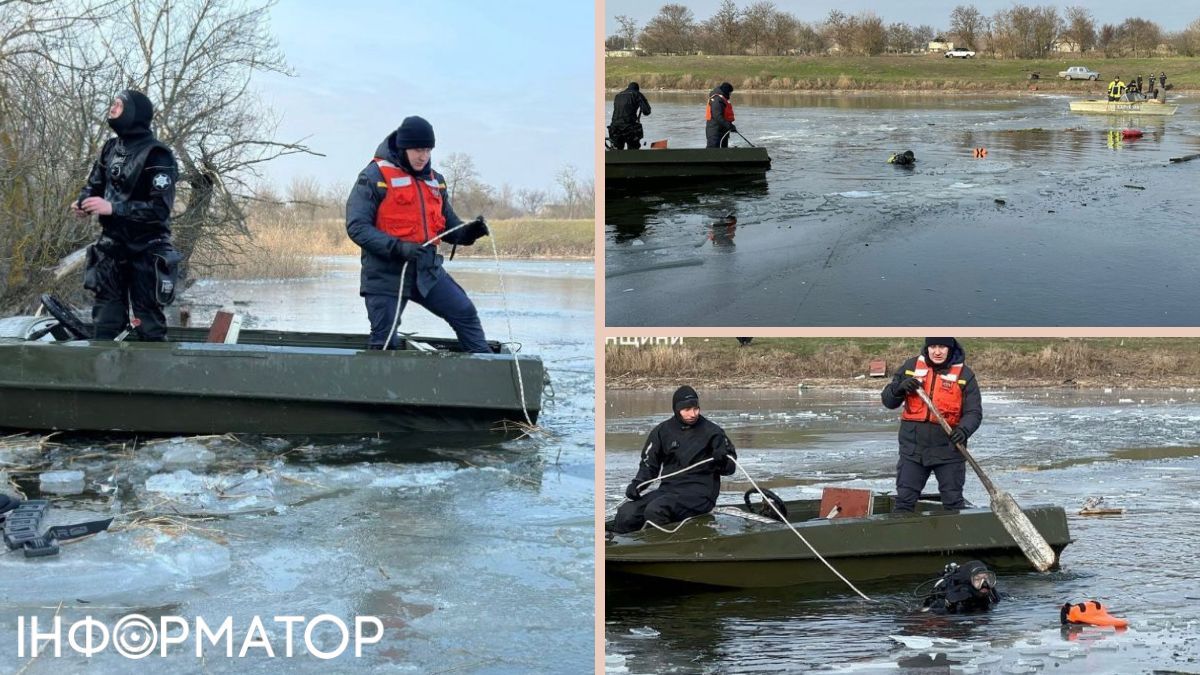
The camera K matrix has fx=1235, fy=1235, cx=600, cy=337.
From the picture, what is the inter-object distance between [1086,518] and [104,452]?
270 inches

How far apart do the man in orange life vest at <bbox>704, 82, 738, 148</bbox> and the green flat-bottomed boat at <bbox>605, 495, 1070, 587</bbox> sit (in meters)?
7.32

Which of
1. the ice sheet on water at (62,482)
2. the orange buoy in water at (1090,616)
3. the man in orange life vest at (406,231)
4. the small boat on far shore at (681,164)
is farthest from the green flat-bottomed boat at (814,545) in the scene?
the small boat on far shore at (681,164)

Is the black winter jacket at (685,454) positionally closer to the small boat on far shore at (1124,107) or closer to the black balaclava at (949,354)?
the black balaclava at (949,354)

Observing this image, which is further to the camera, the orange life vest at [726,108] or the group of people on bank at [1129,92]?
the group of people on bank at [1129,92]

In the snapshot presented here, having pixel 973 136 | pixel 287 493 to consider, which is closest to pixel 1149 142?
pixel 973 136

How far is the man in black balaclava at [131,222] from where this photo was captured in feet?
26.3

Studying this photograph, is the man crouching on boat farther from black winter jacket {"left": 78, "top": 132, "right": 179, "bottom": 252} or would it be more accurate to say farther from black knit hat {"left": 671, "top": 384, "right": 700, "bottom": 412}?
black winter jacket {"left": 78, "top": 132, "right": 179, "bottom": 252}

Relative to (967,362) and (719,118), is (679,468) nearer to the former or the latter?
(719,118)

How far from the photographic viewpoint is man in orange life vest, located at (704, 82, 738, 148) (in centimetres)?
1416

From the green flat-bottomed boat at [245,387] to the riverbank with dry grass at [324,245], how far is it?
8085mm

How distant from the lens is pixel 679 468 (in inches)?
285

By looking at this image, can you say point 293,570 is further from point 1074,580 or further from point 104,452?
point 1074,580

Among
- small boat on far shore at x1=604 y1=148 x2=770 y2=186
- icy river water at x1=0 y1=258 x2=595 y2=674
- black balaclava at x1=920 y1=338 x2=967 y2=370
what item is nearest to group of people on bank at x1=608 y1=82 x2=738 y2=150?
small boat on far shore at x1=604 y1=148 x2=770 y2=186

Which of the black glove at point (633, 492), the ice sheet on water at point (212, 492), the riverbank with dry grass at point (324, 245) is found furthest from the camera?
the riverbank with dry grass at point (324, 245)
